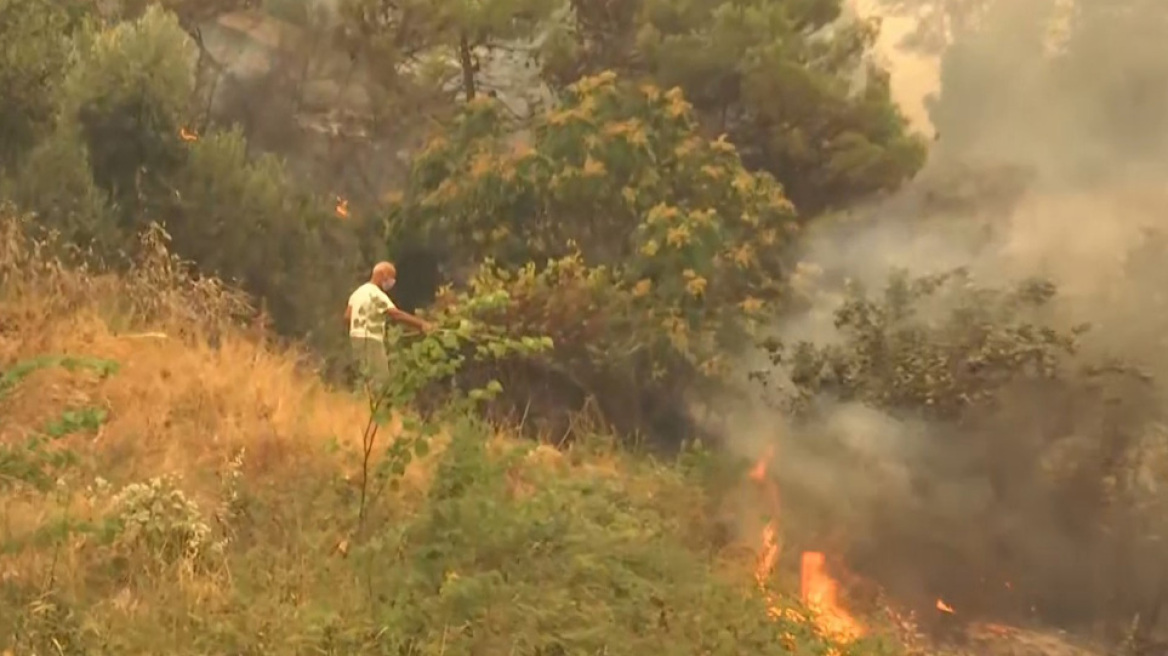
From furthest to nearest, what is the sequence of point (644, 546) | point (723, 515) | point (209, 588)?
1. point (723, 515)
2. point (644, 546)
3. point (209, 588)

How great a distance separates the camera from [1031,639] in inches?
258

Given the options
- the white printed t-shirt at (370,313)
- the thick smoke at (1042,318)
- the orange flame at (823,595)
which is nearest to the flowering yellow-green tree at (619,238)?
the thick smoke at (1042,318)

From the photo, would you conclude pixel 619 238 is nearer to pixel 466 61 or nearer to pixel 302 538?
pixel 466 61

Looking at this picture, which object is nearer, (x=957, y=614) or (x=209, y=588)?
(x=209, y=588)

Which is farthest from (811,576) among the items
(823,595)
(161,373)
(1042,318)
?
(161,373)

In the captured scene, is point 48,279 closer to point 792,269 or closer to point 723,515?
point 723,515

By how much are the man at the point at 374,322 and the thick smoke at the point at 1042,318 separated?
2347 mm

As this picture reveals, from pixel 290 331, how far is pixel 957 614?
4.32m

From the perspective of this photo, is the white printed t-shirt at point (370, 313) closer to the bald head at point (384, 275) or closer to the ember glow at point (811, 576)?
the bald head at point (384, 275)

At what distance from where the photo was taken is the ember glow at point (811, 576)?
18.0ft

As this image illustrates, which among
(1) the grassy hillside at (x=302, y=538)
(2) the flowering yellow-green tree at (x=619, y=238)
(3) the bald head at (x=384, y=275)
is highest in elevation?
(2) the flowering yellow-green tree at (x=619, y=238)

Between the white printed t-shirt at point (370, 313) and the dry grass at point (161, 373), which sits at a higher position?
the white printed t-shirt at point (370, 313)

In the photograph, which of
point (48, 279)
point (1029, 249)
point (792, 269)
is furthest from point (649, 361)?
point (48, 279)

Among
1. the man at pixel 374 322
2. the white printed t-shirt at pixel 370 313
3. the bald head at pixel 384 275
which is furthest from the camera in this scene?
the bald head at pixel 384 275
